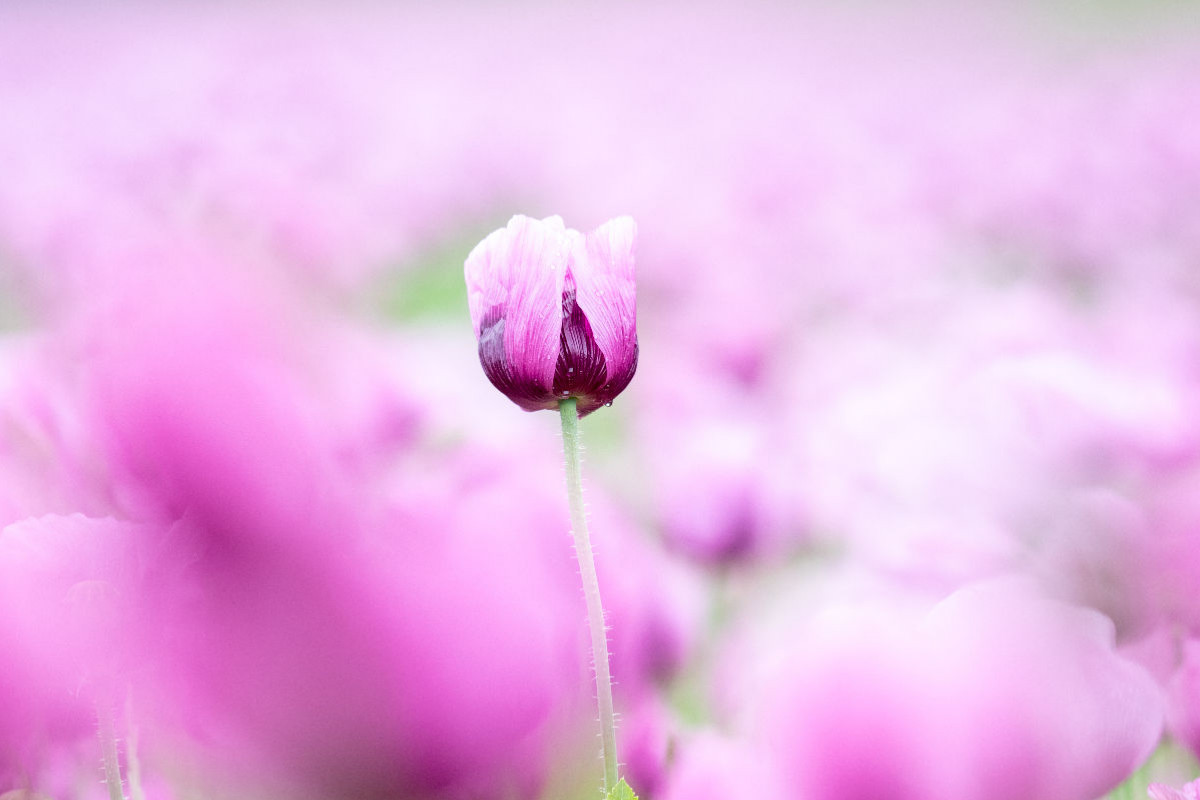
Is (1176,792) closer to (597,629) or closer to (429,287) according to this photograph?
(597,629)

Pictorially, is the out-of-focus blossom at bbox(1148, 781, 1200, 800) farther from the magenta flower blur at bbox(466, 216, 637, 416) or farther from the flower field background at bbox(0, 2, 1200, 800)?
the magenta flower blur at bbox(466, 216, 637, 416)

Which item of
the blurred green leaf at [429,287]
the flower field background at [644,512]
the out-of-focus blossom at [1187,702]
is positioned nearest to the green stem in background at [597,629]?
the flower field background at [644,512]

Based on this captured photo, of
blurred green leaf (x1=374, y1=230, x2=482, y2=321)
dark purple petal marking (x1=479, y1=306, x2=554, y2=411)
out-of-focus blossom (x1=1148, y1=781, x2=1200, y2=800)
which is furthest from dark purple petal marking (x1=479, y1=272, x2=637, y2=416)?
blurred green leaf (x1=374, y1=230, x2=482, y2=321)

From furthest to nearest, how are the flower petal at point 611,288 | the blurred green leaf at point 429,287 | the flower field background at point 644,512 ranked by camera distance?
the blurred green leaf at point 429,287, the flower petal at point 611,288, the flower field background at point 644,512

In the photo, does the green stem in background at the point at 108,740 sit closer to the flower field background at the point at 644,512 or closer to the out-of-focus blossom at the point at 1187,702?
the flower field background at the point at 644,512

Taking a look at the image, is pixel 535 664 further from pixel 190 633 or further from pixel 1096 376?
pixel 1096 376

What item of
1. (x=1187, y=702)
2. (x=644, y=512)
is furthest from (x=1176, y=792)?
(x=644, y=512)
